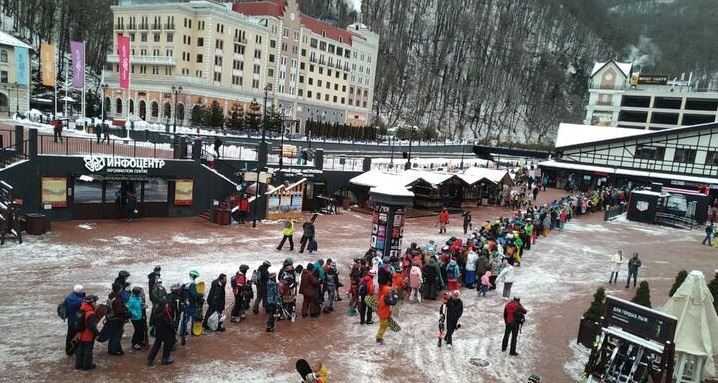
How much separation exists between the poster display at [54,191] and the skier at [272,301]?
13.8 meters

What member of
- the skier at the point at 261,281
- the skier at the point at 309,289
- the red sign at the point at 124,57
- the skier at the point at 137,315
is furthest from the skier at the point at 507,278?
the red sign at the point at 124,57

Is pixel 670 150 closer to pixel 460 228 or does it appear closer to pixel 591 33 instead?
pixel 460 228

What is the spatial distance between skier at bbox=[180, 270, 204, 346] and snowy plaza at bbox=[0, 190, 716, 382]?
271mm

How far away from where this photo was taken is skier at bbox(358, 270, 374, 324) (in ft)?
39.5

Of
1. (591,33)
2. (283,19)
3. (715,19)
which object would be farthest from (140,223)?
(715,19)

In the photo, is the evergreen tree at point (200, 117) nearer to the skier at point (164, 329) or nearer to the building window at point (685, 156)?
the building window at point (685, 156)

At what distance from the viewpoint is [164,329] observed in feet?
29.1

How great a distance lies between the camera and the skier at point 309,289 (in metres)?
12.0

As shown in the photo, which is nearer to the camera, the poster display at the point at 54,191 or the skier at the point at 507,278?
the skier at the point at 507,278

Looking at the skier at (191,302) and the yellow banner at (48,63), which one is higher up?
the yellow banner at (48,63)

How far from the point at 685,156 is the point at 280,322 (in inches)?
1984

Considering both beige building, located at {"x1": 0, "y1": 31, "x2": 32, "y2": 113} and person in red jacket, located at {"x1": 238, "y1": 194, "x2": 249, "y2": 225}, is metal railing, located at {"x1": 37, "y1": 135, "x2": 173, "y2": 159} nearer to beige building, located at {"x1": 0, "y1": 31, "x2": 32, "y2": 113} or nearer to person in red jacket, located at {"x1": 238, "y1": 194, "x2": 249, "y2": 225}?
person in red jacket, located at {"x1": 238, "y1": 194, "x2": 249, "y2": 225}

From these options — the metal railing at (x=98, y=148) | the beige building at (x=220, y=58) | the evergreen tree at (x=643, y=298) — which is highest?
the beige building at (x=220, y=58)

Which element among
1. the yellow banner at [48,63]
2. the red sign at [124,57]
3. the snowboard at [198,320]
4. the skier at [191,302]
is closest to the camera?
the skier at [191,302]
